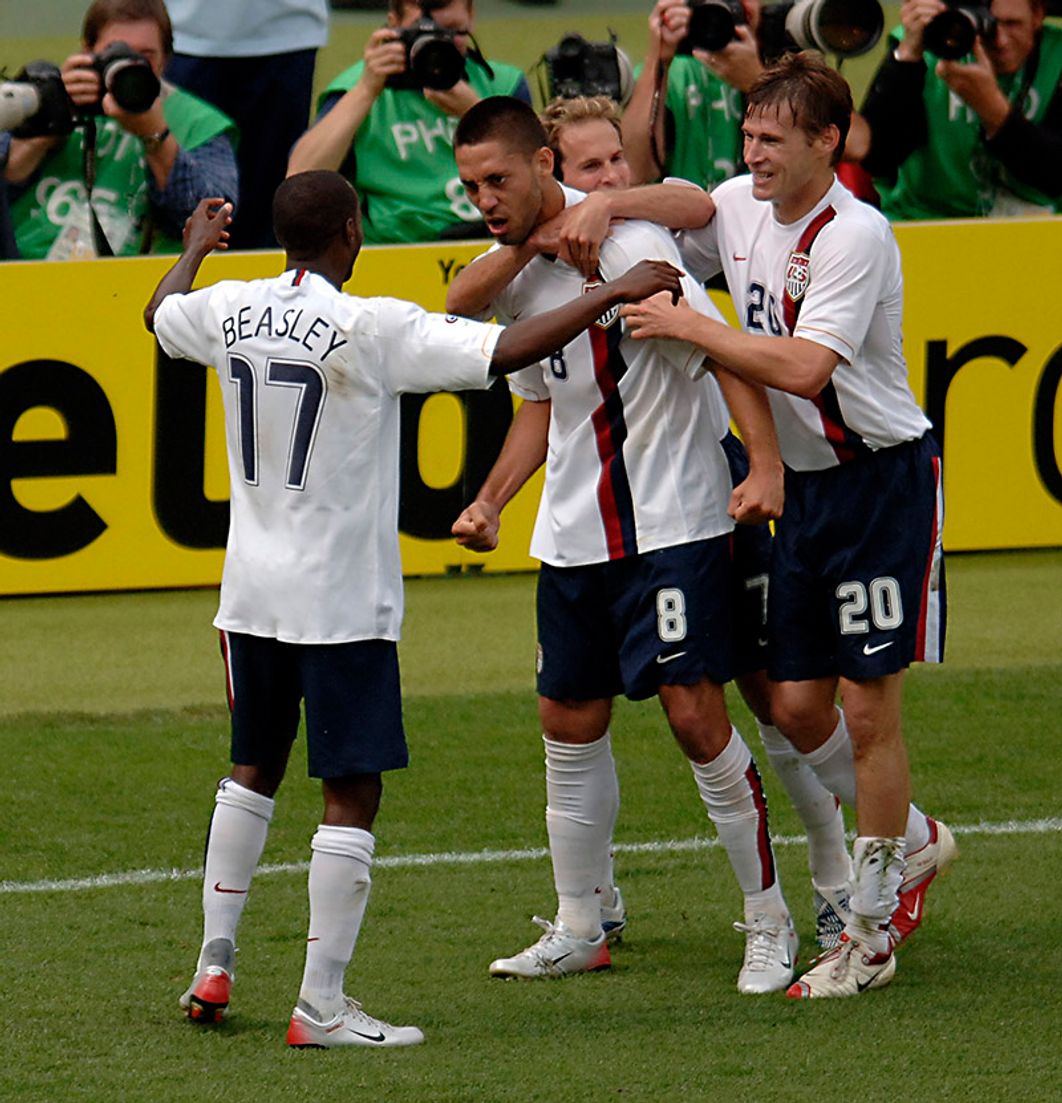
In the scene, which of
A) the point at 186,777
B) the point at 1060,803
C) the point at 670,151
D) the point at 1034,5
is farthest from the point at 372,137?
the point at 1060,803

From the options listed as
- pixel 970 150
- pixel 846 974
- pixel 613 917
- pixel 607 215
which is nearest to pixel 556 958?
pixel 613 917

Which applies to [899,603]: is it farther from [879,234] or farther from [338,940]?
[338,940]

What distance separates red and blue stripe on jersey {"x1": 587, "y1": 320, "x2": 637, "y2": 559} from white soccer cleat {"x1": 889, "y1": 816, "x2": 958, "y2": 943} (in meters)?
1.02

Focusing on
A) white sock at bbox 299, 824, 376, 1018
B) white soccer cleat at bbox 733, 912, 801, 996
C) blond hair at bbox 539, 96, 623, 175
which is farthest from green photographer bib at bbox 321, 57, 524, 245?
white sock at bbox 299, 824, 376, 1018

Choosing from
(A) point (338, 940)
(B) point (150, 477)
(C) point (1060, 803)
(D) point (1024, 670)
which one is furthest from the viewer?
(B) point (150, 477)

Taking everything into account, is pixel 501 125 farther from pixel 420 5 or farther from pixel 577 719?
pixel 420 5

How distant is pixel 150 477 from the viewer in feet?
27.4

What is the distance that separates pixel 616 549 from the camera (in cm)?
471

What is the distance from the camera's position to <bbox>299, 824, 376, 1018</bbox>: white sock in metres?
4.27

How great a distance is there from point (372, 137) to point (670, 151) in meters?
1.35

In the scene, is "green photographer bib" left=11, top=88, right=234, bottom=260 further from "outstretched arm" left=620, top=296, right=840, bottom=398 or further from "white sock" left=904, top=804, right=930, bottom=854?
"white sock" left=904, top=804, right=930, bottom=854

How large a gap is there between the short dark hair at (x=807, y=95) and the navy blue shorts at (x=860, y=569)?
70 centimetres

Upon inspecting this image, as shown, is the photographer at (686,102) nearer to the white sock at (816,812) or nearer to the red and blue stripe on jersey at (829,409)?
the red and blue stripe on jersey at (829,409)

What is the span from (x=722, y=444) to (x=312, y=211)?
1.11 m
